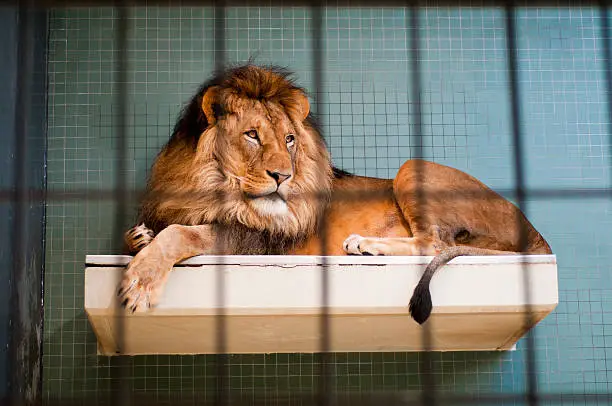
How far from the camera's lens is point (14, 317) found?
3193 millimetres

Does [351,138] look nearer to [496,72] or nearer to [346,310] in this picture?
[496,72]

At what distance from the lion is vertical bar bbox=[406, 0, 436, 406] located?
0.03m

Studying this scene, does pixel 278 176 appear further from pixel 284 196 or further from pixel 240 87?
pixel 240 87

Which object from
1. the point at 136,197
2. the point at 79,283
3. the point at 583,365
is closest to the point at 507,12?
the point at 583,365

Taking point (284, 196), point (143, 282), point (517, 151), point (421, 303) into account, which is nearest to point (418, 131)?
point (517, 151)

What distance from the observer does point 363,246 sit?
309 centimetres

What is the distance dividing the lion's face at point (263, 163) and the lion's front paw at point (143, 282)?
412mm

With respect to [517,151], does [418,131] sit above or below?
above

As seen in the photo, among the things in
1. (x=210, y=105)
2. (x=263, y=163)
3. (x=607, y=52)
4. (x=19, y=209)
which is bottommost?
(x=19, y=209)

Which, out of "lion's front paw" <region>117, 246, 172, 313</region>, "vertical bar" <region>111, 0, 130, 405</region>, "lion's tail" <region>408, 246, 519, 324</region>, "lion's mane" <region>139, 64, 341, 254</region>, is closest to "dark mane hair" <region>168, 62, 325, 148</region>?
"lion's mane" <region>139, 64, 341, 254</region>

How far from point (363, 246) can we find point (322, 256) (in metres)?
0.20

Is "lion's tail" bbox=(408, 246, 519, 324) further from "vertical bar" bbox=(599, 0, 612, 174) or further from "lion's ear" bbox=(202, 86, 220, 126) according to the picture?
"vertical bar" bbox=(599, 0, 612, 174)

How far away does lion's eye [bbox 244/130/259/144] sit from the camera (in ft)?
10.7

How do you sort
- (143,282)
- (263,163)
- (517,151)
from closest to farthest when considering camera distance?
(143,282) → (263,163) → (517,151)
